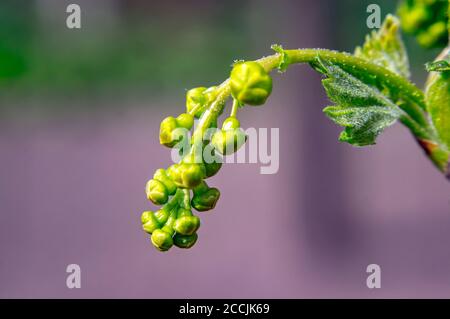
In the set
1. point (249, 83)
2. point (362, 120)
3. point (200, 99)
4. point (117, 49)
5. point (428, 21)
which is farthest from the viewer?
point (117, 49)

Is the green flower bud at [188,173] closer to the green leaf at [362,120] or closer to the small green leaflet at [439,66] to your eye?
the green leaf at [362,120]

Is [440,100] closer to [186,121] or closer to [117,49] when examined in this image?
[186,121]

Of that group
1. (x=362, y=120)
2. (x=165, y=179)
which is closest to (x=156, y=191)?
(x=165, y=179)

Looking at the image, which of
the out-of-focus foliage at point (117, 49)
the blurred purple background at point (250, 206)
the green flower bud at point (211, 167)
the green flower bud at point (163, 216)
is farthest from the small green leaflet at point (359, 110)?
the out-of-focus foliage at point (117, 49)

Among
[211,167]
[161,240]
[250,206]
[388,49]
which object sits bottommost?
A: [161,240]

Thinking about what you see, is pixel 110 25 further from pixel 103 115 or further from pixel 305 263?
pixel 305 263

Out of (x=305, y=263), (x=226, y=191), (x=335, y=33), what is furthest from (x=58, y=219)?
(x=335, y=33)
